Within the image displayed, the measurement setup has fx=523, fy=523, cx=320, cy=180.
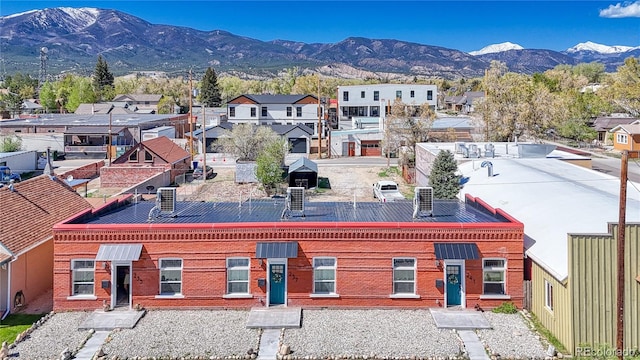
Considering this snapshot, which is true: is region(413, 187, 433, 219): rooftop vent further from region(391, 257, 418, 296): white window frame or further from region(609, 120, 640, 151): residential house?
region(609, 120, 640, 151): residential house

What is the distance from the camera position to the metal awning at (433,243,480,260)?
1683 centimetres

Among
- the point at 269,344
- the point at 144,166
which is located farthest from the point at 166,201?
the point at 144,166

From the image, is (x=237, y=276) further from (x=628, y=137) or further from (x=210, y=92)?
(x=210, y=92)

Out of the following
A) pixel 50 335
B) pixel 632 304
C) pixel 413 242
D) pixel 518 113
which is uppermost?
pixel 518 113

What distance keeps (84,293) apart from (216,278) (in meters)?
4.41

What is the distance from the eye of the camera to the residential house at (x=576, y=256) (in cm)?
1397

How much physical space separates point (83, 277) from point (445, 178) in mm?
19232

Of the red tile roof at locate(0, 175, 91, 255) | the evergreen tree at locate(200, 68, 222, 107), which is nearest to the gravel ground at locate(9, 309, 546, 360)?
the red tile roof at locate(0, 175, 91, 255)

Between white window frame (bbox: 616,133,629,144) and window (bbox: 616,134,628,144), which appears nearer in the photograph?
white window frame (bbox: 616,133,629,144)

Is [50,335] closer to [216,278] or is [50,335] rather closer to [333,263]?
[216,278]

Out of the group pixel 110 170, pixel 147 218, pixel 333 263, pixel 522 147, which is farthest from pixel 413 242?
pixel 110 170

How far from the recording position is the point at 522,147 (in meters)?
33.9

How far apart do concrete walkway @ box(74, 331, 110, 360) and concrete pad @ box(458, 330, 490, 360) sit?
33.3 ft

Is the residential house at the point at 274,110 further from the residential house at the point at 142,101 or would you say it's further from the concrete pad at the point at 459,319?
the concrete pad at the point at 459,319
